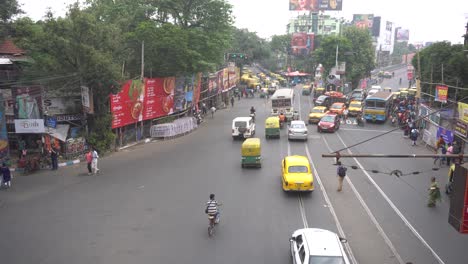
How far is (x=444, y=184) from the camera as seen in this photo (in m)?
22.2

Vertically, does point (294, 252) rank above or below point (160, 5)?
below

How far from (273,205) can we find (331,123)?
2080cm

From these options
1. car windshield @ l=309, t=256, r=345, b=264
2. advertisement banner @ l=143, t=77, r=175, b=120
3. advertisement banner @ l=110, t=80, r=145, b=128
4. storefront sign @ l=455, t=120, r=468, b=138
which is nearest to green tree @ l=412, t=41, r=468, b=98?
storefront sign @ l=455, t=120, r=468, b=138

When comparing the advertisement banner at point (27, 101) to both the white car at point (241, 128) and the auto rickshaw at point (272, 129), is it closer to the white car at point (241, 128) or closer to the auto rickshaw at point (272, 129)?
the white car at point (241, 128)

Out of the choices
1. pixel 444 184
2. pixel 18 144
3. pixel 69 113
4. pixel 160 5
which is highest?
pixel 160 5

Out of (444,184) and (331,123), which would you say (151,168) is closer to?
(444,184)

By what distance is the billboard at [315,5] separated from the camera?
130125 millimetres

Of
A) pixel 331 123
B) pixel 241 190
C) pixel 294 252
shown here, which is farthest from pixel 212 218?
pixel 331 123

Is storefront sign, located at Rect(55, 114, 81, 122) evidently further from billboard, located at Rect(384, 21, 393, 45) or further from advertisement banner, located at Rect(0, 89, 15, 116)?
billboard, located at Rect(384, 21, 393, 45)

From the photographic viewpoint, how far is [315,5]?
130m

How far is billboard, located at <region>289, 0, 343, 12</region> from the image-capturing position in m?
130

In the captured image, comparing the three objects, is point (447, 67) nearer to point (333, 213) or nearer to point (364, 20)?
point (333, 213)

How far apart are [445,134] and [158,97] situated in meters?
22.0

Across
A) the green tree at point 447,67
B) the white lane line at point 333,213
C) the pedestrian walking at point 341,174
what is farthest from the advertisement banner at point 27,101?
the green tree at point 447,67
